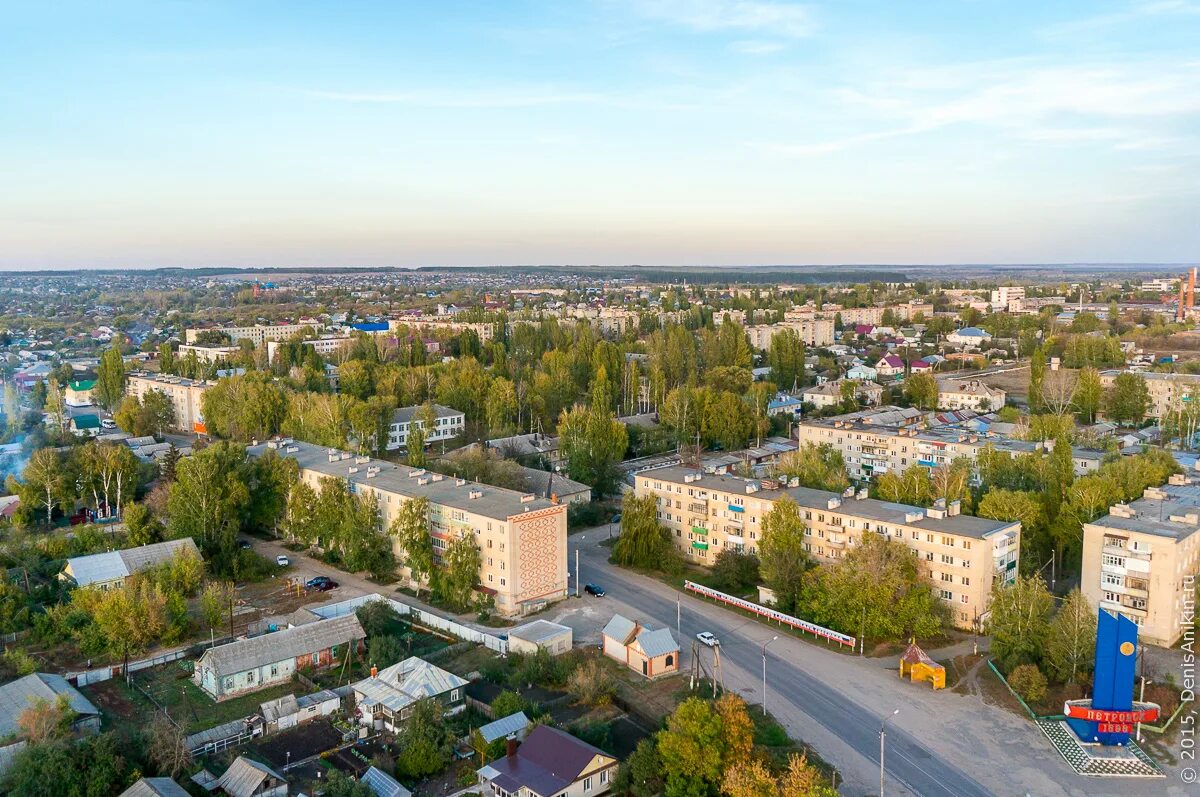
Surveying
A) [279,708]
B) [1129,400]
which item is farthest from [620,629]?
[1129,400]

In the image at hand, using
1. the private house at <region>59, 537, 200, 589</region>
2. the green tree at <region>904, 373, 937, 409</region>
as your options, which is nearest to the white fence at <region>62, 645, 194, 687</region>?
the private house at <region>59, 537, 200, 589</region>

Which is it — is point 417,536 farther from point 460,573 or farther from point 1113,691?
point 1113,691

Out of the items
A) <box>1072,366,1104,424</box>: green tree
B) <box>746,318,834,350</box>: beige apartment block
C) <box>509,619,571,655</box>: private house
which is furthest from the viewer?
<box>746,318,834,350</box>: beige apartment block

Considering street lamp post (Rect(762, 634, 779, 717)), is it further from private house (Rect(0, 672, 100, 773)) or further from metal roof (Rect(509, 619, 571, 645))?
private house (Rect(0, 672, 100, 773))

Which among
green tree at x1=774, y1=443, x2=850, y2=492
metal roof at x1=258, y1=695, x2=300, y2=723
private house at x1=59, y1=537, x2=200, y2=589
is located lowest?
metal roof at x1=258, y1=695, x2=300, y2=723

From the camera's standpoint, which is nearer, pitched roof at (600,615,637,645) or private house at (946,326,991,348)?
pitched roof at (600,615,637,645)

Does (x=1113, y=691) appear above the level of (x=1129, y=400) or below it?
below

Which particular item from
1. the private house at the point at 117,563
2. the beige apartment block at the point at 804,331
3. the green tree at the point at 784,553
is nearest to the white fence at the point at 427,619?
the private house at the point at 117,563
